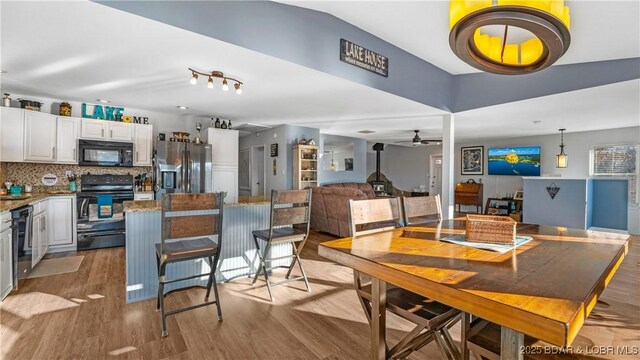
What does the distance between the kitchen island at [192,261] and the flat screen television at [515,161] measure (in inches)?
288

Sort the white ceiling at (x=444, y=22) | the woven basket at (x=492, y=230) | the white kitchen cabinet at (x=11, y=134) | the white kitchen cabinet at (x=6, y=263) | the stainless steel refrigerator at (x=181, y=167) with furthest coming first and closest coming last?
1. the stainless steel refrigerator at (x=181, y=167)
2. the white kitchen cabinet at (x=11, y=134)
3. the white kitchen cabinet at (x=6, y=263)
4. the white ceiling at (x=444, y=22)
5. the woven basket at (x=492, y=230)

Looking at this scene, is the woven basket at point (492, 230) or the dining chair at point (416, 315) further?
the woven basket at point (492, 230)

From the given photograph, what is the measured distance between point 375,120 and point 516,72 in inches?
155

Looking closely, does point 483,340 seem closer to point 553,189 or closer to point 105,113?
point 105,113

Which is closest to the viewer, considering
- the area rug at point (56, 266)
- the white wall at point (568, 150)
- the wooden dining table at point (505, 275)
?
the wooden dining table at point (505, 275)

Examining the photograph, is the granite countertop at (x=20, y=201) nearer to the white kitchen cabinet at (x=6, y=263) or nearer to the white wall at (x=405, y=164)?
the white kitchen cabinet at (x=6, y=263)

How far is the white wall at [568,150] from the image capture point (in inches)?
237

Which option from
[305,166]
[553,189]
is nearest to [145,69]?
[305,166]

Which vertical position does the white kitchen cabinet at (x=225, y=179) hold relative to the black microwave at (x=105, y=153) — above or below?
below

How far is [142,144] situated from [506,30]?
17.1 feet

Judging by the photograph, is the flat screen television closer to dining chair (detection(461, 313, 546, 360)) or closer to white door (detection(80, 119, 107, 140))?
dining chair (detection(461, 313, 546, 360))

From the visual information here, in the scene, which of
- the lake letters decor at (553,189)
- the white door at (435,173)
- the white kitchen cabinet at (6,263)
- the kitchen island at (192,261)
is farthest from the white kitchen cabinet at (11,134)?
the white door at (435,173)

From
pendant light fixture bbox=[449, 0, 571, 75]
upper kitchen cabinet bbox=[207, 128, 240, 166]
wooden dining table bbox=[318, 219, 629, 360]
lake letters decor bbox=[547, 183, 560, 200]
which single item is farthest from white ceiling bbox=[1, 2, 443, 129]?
lake letters decor bbox=[547, 183, 560, 200]

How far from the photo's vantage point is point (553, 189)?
19.0 ft
